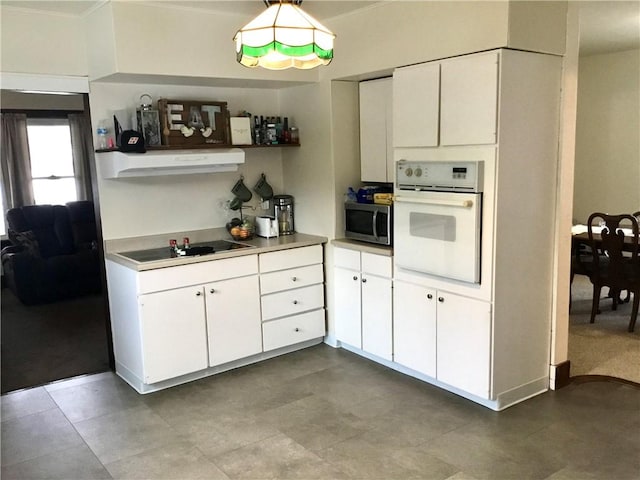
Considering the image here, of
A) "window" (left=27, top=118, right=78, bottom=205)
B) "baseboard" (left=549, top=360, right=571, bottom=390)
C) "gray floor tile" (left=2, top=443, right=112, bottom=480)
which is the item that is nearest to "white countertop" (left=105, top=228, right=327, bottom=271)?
"gray floor tile" (left=2, top=443, right=112, bottom=480)

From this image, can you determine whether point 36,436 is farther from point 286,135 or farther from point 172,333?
point 286,135

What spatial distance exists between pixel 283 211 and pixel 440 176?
169 centimetres

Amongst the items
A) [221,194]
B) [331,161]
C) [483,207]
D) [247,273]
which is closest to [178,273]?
[247,273]

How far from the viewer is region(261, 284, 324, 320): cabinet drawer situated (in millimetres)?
4136

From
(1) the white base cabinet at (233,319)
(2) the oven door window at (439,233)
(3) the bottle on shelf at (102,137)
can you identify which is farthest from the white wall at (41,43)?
(2) the oven door window at (439,233)

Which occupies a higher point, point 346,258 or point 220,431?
point 346,258

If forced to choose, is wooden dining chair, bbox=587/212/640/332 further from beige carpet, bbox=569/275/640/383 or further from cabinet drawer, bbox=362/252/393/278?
cabinet drawer, bbox=362/252/393/278

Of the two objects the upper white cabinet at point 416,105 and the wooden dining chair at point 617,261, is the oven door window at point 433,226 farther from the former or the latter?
the wooden dining chair at point 617,261

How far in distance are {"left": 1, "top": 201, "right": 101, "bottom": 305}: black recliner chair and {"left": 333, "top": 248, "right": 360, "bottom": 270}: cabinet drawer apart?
2.66 metres

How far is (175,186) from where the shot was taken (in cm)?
427

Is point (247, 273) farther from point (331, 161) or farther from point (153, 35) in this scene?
point (153, 35)

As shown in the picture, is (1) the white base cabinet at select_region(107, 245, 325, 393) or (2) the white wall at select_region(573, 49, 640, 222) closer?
(1) the white base cabinet at select_region(107, 245, 325, 393)

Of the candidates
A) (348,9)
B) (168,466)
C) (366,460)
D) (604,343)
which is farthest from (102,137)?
(604,343)

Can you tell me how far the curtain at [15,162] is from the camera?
5.93 metres
